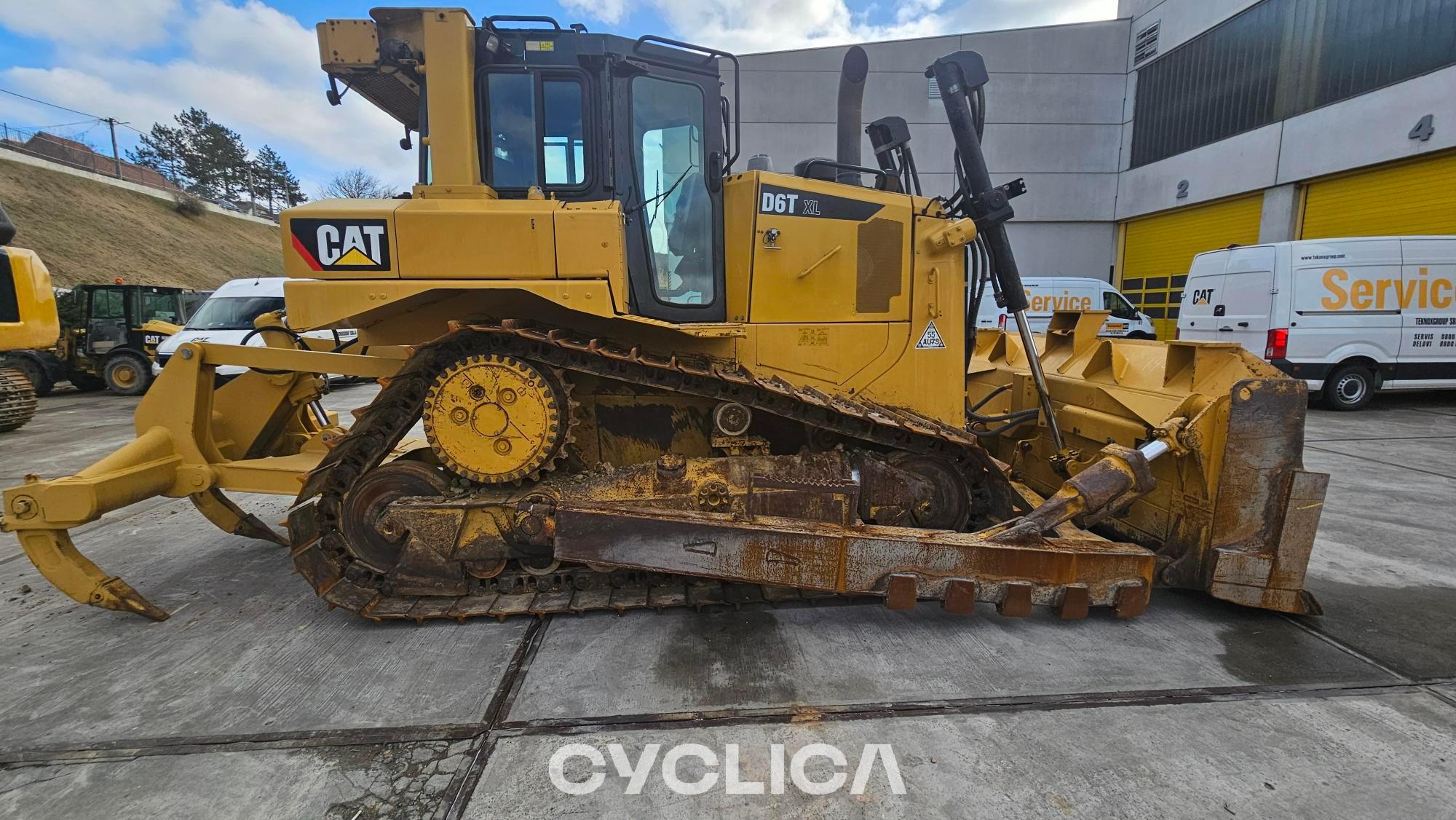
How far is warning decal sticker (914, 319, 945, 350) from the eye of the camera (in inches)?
153

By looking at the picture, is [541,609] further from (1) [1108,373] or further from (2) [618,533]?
(1) [1108,373]

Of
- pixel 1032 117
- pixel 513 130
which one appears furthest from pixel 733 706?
pixel 1032 117

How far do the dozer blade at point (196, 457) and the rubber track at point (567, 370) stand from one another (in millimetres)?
444

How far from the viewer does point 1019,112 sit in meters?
20.9

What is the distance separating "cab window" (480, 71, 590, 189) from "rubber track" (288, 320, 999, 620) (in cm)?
85

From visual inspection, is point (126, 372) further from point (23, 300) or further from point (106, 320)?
point (23, 300)

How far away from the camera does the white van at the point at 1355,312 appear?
969cm

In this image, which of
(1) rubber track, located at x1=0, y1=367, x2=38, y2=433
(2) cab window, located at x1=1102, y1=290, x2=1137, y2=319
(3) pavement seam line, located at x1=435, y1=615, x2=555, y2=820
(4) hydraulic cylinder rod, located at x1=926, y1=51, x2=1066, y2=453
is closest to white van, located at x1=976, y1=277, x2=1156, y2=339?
(2) cab window, located at x1=1102, y1=290, x2=1137, y2=319

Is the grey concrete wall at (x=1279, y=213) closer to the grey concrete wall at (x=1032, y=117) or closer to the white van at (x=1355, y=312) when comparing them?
the grey concrete wall at (x=1032, y=117)

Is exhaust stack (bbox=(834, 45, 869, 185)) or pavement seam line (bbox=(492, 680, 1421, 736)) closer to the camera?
pavement seam line (bbox=(492, 680, 1421, 736))

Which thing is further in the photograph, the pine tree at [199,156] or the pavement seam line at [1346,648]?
the pine tree at [199,156]

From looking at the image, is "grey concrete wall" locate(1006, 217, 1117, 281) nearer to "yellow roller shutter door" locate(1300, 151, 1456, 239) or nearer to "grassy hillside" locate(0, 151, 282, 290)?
"yellow roller shutter door" locate(1300, 151, 1456, 239)

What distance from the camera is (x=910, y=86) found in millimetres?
20922

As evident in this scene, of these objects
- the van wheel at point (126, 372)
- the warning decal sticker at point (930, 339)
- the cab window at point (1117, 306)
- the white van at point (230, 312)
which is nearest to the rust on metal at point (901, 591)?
the warning decal sticker at point (930, 339)
